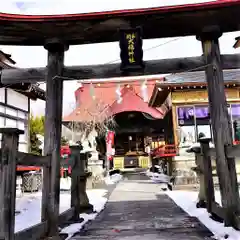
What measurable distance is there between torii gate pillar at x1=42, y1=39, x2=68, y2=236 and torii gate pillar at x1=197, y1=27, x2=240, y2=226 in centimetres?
297

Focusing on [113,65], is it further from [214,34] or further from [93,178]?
[93,178]

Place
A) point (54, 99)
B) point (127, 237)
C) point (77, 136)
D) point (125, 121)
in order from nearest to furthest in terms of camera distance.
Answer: point (127, 237), point (54, 99), point (77, 136), point (125, 121)

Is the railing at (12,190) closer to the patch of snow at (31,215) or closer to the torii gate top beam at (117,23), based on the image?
the patch of snow at (31,215)

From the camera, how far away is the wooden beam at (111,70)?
567 cm

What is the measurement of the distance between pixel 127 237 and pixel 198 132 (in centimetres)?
981

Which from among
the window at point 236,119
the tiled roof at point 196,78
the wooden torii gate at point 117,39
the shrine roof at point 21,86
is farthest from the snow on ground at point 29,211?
the window at point 236,119

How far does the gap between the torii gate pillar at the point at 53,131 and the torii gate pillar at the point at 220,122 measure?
2.97 metres

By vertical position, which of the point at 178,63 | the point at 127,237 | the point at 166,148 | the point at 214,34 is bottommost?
the point at 127,237

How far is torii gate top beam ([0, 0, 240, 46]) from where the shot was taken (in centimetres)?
519

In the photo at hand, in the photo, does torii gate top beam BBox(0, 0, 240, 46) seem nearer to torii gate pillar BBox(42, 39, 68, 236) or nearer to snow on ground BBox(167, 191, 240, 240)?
torii gate pillar BBox(42, 39, 68, 236)

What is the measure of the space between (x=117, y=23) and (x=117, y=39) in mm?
570

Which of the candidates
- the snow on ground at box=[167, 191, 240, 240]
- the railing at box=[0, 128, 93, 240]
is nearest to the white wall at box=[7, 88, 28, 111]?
the railing at box=[0, 128, 93, 240]

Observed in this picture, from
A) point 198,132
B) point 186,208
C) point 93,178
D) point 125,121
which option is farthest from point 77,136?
point 186,208

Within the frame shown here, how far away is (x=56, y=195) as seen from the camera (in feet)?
16.6
